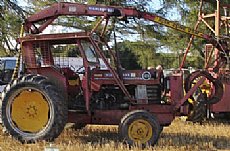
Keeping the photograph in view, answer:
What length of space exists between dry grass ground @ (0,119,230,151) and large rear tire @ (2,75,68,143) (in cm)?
25

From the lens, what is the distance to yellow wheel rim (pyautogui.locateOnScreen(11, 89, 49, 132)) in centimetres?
894

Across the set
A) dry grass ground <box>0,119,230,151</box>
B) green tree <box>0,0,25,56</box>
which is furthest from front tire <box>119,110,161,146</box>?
green tree <box>0,0,25,56</box>

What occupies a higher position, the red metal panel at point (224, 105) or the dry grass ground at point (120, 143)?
the red metal panel at point (224, 105)

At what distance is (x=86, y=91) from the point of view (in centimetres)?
916

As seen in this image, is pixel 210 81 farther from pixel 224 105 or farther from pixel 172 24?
pixel 224 105

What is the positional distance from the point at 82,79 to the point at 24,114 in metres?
1.30

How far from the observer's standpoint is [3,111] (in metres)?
8.98

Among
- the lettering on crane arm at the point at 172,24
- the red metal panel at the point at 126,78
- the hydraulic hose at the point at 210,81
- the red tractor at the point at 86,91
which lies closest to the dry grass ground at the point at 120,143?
the red tractor at the point at 86,91

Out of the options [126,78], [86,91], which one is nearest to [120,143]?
[86,91]

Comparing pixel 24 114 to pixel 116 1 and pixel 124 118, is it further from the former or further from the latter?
pixel 116 1

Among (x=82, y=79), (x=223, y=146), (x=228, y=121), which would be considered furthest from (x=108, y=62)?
(x=228, y=121)

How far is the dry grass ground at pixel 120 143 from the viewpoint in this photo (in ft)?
27.6

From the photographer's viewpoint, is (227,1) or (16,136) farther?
(227,1)

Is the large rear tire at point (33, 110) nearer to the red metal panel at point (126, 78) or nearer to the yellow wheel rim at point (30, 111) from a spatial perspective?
the yellow wheel rim at point (30, 111)
